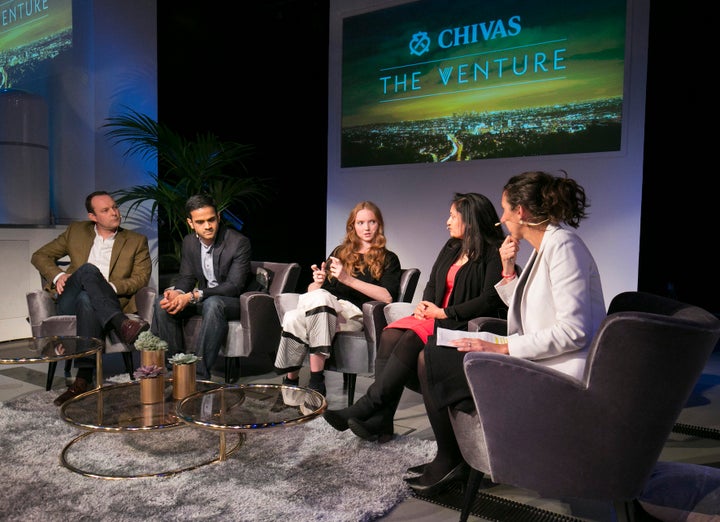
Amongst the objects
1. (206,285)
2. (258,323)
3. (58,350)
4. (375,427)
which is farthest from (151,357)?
(206,285)

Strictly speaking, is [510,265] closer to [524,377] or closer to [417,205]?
[524,377]

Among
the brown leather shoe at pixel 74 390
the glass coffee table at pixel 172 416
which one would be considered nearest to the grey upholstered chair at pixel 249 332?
the brown leather shoe at pixel 74 390

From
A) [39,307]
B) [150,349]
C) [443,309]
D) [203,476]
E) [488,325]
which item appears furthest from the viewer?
[39,307]

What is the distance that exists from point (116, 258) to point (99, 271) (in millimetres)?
265

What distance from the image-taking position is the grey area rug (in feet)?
6.75

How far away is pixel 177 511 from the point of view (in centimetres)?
205

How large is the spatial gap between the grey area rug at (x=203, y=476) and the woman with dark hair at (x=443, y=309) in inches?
5.8

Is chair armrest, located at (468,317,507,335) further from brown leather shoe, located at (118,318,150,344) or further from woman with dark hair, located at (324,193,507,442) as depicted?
brown leather shoe, located at (118,318,150,344)

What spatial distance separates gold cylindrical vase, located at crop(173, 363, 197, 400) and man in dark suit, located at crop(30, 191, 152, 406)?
113 centimetres

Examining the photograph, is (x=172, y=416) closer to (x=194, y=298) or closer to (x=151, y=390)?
(x=151, y=390)

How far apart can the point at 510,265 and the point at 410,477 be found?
108 cm

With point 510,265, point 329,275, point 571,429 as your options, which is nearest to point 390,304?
point 329,275

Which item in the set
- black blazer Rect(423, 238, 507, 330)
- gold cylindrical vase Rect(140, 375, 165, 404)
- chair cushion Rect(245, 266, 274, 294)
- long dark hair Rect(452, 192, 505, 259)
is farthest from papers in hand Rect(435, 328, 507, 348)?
chair cushion Rect(245, 266, 274, 294)

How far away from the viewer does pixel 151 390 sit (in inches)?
98.9
